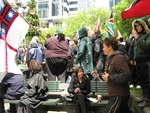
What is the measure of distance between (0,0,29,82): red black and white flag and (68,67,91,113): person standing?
50.4 inches

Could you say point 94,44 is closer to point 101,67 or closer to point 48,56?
point 101,67

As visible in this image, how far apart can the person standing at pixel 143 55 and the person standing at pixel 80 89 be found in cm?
136

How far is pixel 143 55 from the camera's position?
5816mm

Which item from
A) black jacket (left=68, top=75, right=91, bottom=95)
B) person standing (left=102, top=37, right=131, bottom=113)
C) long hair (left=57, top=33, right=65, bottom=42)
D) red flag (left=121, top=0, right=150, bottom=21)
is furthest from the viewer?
long hair (left=57, top=33, right=65, bottom=42)

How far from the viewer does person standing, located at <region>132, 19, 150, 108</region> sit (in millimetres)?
5578

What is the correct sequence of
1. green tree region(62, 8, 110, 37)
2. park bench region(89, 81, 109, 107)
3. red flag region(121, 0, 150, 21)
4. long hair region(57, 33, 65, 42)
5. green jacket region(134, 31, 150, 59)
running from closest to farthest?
red flag region(121, 0, 150, 21)
green jacket region(134, 31, 150, 59)
park bench region(89, 81, 109, 107)
long hair region(57, 33, 65, 42)
green tree region(62, 8, 110, 37)

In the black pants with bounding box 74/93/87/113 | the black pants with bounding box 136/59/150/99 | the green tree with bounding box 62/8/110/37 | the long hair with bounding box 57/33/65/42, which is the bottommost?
the black pants with bounding box 74/93/87/113

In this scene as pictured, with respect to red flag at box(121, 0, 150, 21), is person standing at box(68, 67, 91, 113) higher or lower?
lower

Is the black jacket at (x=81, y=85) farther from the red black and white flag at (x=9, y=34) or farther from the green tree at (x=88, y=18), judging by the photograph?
the green tree at (x=88, y=18)

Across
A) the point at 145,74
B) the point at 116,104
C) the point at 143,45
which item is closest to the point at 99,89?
the point at 145,74

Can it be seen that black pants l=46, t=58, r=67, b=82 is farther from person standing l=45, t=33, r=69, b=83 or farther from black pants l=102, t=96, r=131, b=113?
black pants l=102, t=96, r=131, b=113

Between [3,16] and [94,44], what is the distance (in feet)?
11.2

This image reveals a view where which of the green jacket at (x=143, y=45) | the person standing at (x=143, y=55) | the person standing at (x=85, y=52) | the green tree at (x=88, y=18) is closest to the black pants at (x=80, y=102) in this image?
the person standing at (x=143, y=55)

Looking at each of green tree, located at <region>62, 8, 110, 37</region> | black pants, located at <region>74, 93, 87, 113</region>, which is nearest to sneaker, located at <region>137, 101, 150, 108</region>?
black pants, located at <region>74, 93, 87, 113</region>
